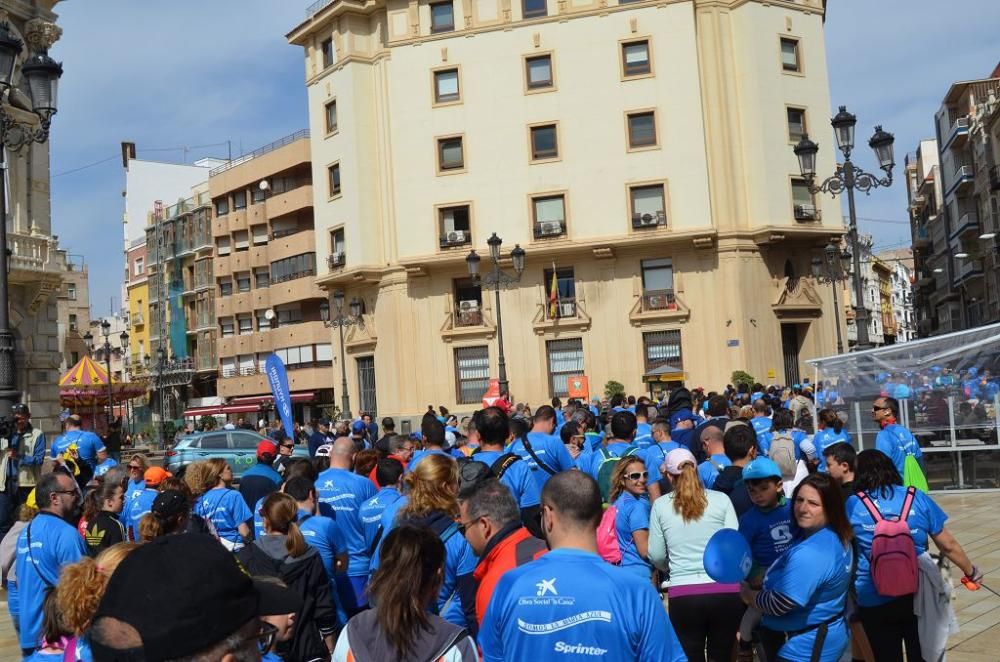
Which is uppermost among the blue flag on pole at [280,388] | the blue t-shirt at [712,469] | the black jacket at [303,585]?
the blue flag on pole at [280,388]

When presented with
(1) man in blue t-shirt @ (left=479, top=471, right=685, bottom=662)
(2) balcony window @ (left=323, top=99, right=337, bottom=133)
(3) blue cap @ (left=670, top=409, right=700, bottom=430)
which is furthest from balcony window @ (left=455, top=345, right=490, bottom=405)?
(1) man in blue t-shirt @ (left=479, top=471, right=685, bottom=662)

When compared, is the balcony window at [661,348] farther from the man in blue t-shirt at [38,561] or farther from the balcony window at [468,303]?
the man in blue t-shirt at [38,561]

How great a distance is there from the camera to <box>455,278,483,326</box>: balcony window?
3741 cm

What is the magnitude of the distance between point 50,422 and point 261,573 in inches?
940

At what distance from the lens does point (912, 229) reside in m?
93.0

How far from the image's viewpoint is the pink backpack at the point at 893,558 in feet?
17.4

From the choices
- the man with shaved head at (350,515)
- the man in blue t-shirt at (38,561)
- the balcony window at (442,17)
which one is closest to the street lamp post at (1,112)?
the man with shaved head at (350,515)

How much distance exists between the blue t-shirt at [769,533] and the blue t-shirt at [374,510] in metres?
2.59

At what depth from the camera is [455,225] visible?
3812 centimetres

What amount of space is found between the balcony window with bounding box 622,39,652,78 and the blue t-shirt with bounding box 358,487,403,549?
105 feet

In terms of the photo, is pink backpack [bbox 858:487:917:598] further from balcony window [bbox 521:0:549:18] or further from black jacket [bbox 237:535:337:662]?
balcony window [bbox 521:0:549:18]

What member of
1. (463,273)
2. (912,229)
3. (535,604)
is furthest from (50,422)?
(912,229)

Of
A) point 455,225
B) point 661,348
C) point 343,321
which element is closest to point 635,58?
point 455,225

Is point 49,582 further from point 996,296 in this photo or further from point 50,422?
point 996,296
